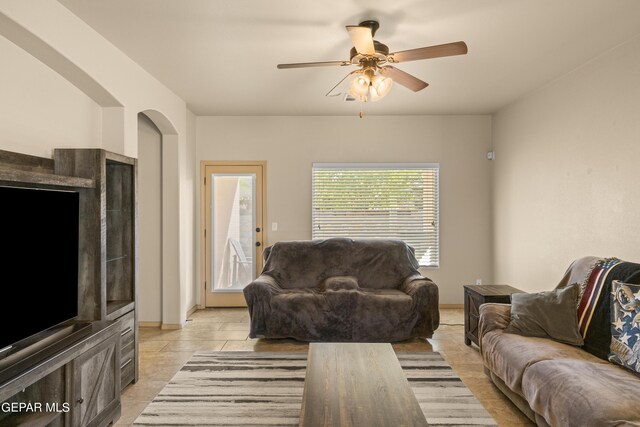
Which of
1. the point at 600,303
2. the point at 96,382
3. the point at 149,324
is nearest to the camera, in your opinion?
the point at 96,382

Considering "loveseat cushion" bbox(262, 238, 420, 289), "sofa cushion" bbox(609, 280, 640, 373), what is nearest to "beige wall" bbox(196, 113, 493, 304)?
"loveseat cushion" bbox(262, 238, 420, 289)

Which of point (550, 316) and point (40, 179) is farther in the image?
point (550, 316)

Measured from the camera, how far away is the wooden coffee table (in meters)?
1.86

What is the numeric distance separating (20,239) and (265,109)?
3627mm

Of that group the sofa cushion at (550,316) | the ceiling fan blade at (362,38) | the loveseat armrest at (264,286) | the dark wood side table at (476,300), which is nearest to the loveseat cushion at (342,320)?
the loveseat armrest at (264,286)

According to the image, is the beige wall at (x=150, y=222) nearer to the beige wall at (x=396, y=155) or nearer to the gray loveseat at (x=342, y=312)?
the beige wall at (x=396, y=155)

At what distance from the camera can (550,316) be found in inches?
115

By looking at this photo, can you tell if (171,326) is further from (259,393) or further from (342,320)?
(259,393)

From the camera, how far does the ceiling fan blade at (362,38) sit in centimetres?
239

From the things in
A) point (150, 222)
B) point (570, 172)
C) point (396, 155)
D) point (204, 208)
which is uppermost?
point (396, 155)

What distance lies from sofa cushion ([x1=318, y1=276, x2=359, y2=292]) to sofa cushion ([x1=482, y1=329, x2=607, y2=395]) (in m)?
1.62

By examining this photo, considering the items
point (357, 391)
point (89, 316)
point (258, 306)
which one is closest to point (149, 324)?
point (258, 306)

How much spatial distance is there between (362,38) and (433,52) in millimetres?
492

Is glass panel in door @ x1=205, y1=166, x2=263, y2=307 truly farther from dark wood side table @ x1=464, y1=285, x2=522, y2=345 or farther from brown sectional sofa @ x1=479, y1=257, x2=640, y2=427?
brown sectional sofa @ x1=479, y1=257, x2=640, y2=427
